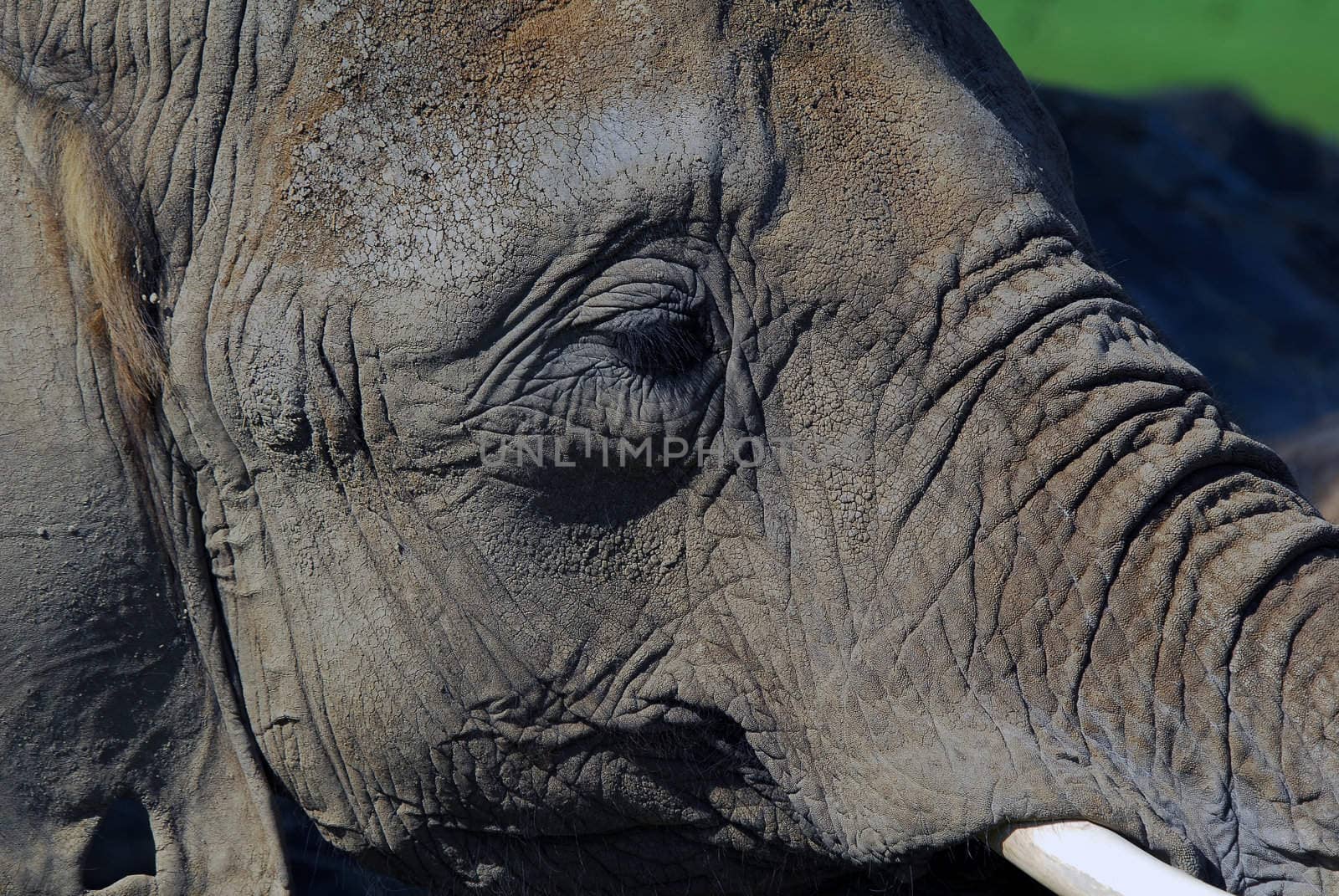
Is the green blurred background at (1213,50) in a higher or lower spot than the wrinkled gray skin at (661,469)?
higher

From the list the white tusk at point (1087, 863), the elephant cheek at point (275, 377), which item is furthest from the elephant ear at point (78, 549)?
the white tusk at point (1087, 863)

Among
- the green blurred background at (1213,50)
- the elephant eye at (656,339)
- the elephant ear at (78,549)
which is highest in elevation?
the green blurred background at (1213,50)

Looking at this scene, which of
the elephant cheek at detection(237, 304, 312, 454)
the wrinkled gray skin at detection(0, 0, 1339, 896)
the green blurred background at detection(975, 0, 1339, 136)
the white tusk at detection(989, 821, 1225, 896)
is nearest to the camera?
the white tusk at detection(989, 821, 1225, 896)

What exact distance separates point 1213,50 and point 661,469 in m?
5.70

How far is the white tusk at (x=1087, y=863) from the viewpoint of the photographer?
170 centimetres

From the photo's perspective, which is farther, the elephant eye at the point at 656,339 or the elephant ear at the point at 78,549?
the elephant ear at the point at 78,549

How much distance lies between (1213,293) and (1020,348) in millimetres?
4847

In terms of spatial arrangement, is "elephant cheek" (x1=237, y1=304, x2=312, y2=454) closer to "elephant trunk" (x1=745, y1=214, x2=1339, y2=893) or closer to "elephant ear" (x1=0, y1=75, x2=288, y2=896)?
"elephant ear" (x1=0, y1=75, x2=288, y2=896)

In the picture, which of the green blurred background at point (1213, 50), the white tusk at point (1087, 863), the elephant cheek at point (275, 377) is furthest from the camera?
the green blurred background at point (1213, 50)

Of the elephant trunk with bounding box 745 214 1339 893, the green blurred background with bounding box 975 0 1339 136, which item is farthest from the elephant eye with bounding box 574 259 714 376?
the green blurred background with bounding box 975 0 1339 136

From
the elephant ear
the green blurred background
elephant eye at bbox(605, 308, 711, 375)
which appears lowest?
the elephant ear

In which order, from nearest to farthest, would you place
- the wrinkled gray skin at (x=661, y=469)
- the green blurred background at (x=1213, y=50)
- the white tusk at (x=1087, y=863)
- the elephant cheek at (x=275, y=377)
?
1. the white tusk at (x=1087, y=863)
2. the wrinkled gray skin at (x=661, y=469)
3. the elephant cheek at (x=275, y=377)
4. the green blurred background at (x=1213, y=50)

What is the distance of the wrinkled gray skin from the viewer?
183 centimetres

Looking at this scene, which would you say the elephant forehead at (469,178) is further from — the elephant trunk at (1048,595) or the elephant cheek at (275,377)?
the elephant trunk at (1048,595)
